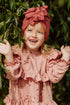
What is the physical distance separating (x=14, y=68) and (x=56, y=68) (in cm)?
29

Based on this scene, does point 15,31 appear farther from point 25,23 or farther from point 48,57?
point 48,57

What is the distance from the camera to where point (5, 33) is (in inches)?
69.4

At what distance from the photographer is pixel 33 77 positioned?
1.60 m

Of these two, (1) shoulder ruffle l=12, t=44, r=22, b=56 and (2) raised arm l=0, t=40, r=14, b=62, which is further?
(1) shoulder ruffle l=12, t=44, r=22, b=56

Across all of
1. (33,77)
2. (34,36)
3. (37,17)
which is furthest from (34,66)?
(37,17)

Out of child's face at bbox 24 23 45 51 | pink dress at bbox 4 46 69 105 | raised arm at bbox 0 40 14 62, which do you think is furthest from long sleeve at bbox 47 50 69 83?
raised arm at bbox 0 40 14 62

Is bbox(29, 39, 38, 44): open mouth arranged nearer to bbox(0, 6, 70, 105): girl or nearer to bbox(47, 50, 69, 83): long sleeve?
bbox(0, 6, 70, 105): girl

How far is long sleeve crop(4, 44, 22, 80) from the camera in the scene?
1521mm

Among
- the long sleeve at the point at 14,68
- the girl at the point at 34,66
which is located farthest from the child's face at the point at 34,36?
the long sleeve at the point at 14,68

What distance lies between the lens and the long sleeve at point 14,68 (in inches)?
59.9

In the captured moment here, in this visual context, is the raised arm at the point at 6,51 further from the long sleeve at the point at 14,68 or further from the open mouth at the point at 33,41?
the open mouth at the point at 33,41

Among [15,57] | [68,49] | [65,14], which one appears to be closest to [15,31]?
[15,57]

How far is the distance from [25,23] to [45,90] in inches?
18.9

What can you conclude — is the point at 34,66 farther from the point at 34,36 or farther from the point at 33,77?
the point at 34,36
